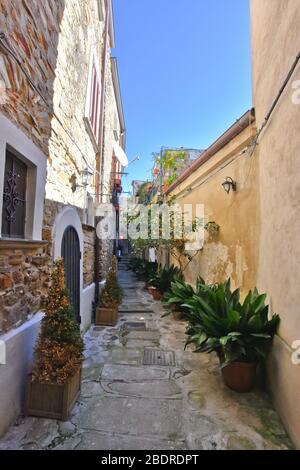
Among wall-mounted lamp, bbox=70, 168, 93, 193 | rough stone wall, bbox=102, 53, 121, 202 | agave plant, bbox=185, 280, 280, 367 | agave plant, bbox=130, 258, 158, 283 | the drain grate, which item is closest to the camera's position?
agave plant, bbox=185, 280, 280, 367

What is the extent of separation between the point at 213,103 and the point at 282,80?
22.9 feet

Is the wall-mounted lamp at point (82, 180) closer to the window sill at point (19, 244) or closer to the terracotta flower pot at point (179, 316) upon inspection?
the window sill at point (19, 244)

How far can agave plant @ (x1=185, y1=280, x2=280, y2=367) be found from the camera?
2949 mm

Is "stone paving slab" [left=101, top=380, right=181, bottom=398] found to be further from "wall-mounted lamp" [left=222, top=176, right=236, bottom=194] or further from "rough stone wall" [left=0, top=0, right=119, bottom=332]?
"wall-mounted lamp" [left=222, top=176, right=236, bottom=194]

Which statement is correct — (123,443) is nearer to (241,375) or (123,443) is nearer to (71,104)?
(241,375)

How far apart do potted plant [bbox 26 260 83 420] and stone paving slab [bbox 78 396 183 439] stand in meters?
0.26

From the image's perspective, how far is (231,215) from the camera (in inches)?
197

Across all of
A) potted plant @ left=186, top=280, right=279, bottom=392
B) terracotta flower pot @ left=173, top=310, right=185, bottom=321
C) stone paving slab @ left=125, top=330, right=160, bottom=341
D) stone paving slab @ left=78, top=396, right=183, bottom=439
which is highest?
potted plant @ left=186, top=280, right=279, bottom=392

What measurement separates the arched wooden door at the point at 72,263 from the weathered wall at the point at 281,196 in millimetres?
3026

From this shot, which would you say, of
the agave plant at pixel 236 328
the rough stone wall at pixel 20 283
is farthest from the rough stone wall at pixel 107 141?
the agave plant at pixel 236 328

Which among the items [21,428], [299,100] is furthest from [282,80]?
[21,428]

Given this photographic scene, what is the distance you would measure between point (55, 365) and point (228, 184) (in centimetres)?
415

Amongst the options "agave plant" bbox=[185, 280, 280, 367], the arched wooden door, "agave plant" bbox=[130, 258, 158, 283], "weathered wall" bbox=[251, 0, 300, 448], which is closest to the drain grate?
"agave plant" bbox=[185, 280, 280, 367]
